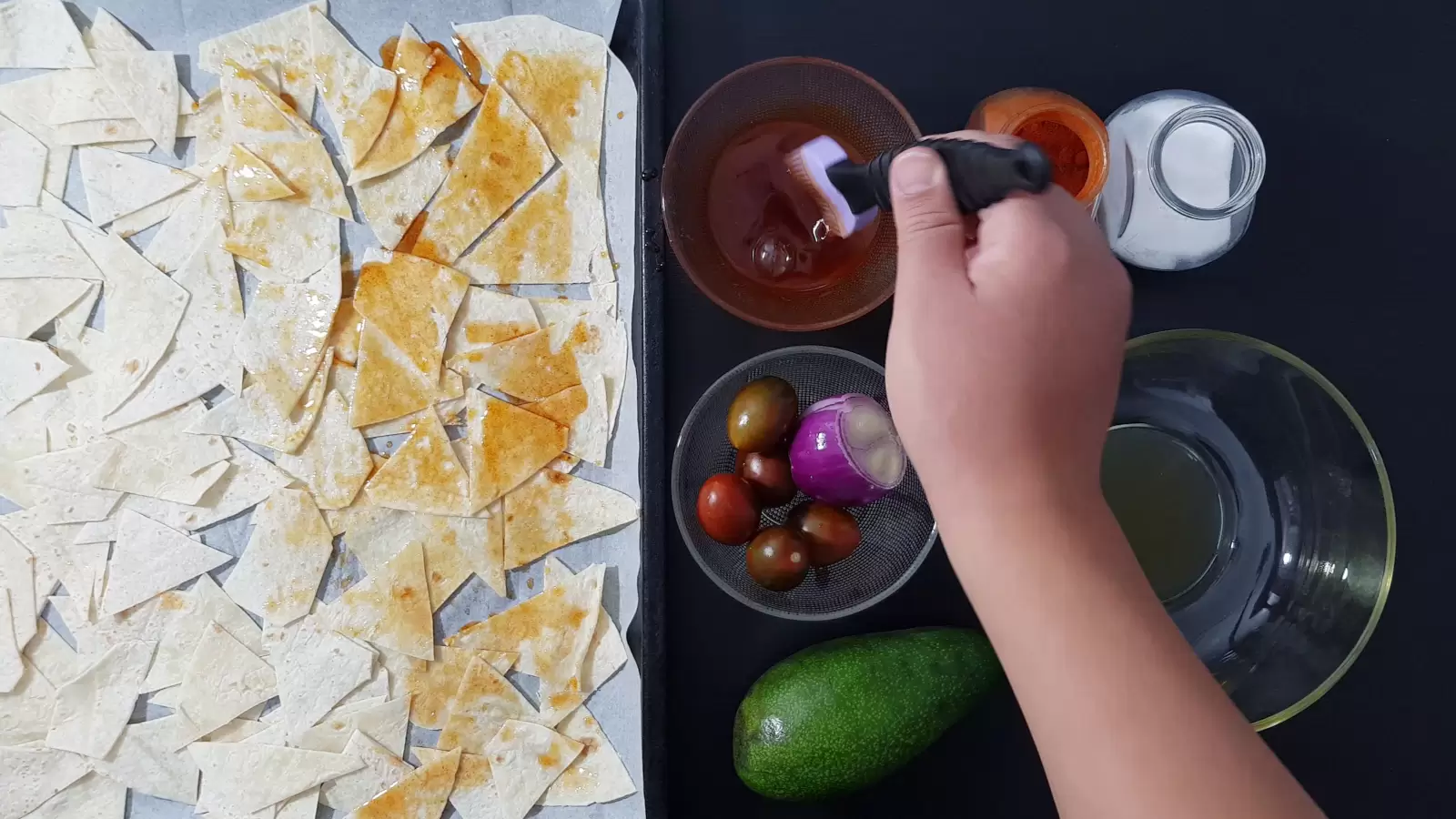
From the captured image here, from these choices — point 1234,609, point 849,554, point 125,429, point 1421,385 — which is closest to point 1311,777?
point 1234,609

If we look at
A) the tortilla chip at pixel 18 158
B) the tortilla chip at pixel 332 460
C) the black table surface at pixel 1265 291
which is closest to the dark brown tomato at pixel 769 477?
the black table surface at pixel 1265 291

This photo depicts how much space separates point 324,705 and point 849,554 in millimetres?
633

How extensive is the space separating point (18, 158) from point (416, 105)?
0.47 meters

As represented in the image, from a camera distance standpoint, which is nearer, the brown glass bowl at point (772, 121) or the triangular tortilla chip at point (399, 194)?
the brown glass bowl at point (772, 121)

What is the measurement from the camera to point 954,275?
618 millimetres

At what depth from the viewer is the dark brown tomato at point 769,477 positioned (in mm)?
904

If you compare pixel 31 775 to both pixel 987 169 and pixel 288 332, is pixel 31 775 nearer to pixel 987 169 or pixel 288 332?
pixel 288 332

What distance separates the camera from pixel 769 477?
0.90m

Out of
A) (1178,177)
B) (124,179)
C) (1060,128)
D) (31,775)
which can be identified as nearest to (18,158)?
(124,179)

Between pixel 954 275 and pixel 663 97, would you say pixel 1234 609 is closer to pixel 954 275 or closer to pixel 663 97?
pixel 954 275

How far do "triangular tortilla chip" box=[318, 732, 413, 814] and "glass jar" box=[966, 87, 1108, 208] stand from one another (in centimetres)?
97

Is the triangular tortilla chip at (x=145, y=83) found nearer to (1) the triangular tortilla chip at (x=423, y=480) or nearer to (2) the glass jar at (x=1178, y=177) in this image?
(1) the triangular tortilla chip at (x=423, y=480)

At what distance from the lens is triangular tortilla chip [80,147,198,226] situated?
1026mm

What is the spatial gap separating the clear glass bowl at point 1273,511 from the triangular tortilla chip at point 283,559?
0.92 meters
